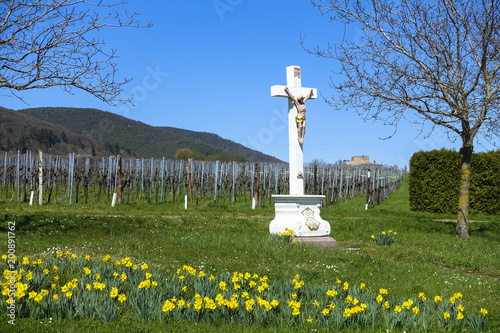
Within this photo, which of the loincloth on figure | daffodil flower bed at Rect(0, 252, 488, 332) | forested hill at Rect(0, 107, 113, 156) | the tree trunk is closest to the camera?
daffodil flower bed at Rect(0, 252, 488, 332)

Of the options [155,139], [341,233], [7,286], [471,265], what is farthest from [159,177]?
[155,139]

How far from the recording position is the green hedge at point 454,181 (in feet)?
74.4

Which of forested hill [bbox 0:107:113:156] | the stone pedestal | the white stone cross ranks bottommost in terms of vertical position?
the stone pedestal

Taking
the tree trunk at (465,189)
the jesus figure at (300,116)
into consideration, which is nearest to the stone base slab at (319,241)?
the jesus figure at (300,116)

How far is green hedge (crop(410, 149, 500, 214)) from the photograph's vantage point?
22.7 m

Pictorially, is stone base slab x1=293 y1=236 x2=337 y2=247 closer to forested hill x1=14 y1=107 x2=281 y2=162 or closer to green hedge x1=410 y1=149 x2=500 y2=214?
green hedge x1=410 y1=149 x2=500 y2=214

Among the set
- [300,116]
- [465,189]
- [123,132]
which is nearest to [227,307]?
[300,116]

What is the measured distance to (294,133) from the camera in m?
12.2

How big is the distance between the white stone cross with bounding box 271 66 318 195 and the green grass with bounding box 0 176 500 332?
186cm

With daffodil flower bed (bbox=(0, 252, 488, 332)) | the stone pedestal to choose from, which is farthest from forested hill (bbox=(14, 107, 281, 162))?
daffodil flower bed (bbox=(0, 252, 488, 332))

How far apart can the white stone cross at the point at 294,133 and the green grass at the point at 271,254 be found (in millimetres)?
1858

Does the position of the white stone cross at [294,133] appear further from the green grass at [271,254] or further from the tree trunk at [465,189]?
the tree trunk at [465,189]

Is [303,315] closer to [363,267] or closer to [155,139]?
[363,267]

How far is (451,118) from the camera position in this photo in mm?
14117
